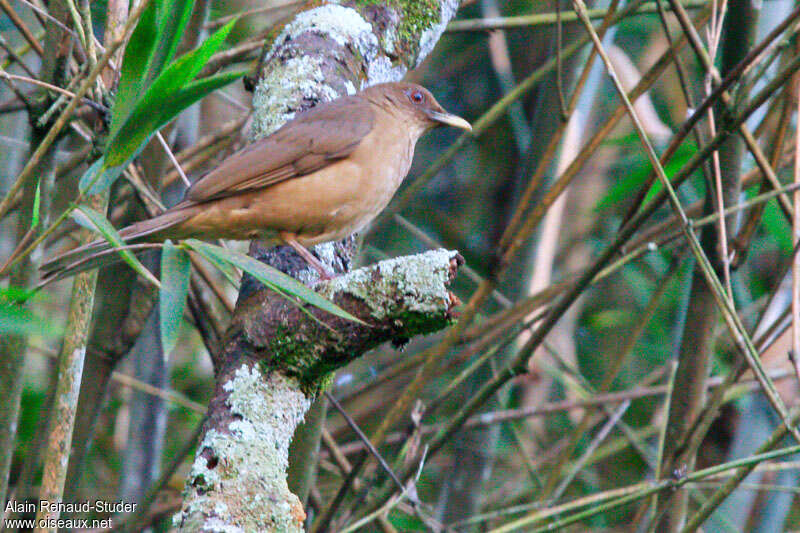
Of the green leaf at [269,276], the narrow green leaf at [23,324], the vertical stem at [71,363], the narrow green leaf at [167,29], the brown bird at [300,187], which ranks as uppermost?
the brown bird at [300,187]

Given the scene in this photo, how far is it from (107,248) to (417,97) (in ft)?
6.02

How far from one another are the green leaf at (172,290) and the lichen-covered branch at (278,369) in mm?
247

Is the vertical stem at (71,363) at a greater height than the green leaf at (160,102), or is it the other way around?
the green leaf at (160,102)

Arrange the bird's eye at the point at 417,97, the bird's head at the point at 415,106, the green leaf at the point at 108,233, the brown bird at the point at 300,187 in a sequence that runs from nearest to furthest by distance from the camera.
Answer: the green leaf at the point at 108,233 < the brown bird at the point at 300,187 < the bird's head at the point at 415,106 < the bird's eye at the point at 417,97

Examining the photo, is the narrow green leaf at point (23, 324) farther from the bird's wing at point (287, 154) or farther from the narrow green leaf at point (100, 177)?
the bird's wing at point (287, 154)

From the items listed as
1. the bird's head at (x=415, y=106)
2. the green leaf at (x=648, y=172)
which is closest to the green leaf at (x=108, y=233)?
the bird's head at (x=415, y=106)

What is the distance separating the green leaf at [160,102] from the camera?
6.49 ft

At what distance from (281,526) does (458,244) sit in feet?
16.8

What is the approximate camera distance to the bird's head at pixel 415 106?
3.62 m

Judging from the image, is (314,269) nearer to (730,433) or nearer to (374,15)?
(374,15)

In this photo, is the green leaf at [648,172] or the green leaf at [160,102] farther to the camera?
the green leaf at [648,172]

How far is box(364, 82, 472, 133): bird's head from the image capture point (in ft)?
11.9

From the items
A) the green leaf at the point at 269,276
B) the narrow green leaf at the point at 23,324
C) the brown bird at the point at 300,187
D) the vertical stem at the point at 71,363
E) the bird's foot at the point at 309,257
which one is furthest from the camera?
the brown bird at the point at 300,187

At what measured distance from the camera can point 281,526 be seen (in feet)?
6.27
